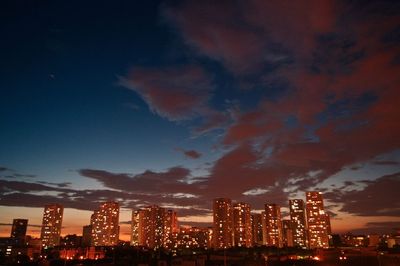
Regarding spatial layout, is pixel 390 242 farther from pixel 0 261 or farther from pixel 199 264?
pixel 0 261

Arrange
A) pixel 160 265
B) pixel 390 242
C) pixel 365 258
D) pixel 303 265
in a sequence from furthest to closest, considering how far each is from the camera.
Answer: pixel 390 242 → pixel 303 265 → pixel 365 258 → pixel 160 265

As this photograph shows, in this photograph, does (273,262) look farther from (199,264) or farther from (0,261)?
(0,261)

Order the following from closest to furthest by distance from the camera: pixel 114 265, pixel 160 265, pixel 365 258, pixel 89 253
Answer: pixel 160 265
pixel 114 265
pixel 365 258
pixel 89 253

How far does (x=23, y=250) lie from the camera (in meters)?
109

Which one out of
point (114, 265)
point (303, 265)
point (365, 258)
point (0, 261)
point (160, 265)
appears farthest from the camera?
point (0, 261)

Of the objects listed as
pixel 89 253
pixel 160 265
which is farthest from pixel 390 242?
pixel 89 253

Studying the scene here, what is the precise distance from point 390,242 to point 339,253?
139ft

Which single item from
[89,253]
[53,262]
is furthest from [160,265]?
[89,253]

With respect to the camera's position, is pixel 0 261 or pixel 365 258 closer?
pixel 365 258

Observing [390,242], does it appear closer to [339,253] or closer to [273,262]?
[339,253]

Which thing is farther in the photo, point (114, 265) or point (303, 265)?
point (303, 265)

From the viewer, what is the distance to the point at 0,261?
295 feet

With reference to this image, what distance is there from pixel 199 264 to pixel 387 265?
3374cm

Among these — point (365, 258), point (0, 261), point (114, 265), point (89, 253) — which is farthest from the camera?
point (89, 253)
